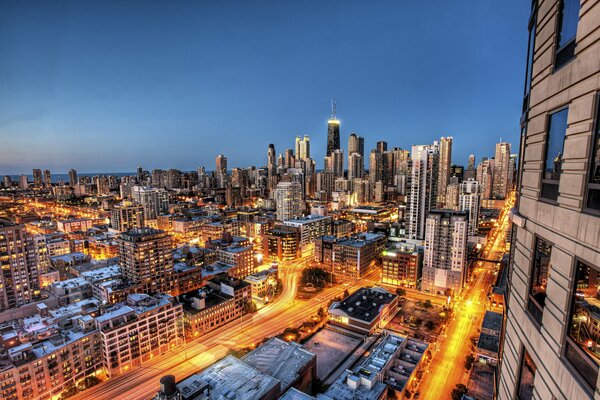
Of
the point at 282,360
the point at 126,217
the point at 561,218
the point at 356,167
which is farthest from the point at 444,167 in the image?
the point at 561,218

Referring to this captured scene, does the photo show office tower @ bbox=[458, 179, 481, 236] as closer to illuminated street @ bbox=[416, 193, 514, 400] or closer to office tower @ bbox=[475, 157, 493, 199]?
illuminated street @ bbox=[416, 193, 514, 400]

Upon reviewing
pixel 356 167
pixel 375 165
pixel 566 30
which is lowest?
pixel 356 167

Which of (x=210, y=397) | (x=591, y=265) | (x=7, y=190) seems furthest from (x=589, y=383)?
(x=7, y=190)

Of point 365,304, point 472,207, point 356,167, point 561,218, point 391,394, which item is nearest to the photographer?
point 561,218

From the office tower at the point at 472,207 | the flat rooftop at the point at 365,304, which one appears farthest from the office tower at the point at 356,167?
the flat rooftop at the point at 365,304

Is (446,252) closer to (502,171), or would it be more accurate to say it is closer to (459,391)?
(459,391)

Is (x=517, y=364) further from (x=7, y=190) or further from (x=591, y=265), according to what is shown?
(x=7, y=190)

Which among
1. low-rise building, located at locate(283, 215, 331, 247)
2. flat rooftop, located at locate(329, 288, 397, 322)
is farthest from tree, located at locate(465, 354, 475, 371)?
low-rise building, located at locate(283, 215, 331, 247)
